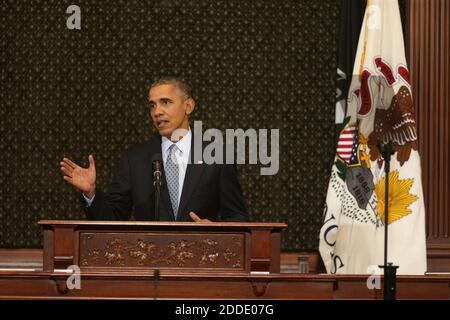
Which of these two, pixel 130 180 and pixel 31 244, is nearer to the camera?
pixel 130 180

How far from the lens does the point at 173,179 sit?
17.2 feet

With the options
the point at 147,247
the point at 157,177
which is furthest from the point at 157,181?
the point at 147,247

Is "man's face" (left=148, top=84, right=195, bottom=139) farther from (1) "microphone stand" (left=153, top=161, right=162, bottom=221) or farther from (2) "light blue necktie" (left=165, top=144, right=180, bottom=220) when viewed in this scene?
(1) "microphone stand" (left=153, top=161, right=162, bottom=221)

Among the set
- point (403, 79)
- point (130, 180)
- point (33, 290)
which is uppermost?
point (403, 79)

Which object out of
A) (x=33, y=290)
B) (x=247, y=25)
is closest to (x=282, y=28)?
(x=247, y=25)

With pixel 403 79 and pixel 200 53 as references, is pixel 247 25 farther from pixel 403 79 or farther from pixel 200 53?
pixel 403 79

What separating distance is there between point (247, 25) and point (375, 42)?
1245mm

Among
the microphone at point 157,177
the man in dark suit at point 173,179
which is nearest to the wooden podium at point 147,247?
the microphone at point 157,177

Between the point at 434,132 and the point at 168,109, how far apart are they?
8.28 feet

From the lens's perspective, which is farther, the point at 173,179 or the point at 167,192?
the point at 173,179

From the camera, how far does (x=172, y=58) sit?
729 cm

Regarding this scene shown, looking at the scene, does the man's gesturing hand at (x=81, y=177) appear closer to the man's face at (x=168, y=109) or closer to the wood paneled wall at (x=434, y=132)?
the man's face at (x=168, y=109)

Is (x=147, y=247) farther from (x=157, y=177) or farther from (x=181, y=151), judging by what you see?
(x=181, y=151)

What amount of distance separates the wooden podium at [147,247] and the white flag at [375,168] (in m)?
2.07
